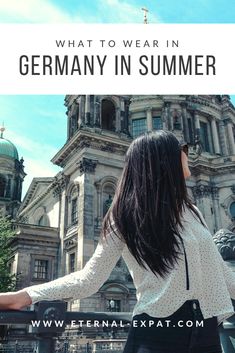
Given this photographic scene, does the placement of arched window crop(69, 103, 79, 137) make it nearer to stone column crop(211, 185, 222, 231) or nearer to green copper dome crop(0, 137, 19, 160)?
stone column crop(211, 185, 222, 231)

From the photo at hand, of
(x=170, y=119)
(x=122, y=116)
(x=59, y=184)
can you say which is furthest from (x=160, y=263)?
(x=170, y=119)

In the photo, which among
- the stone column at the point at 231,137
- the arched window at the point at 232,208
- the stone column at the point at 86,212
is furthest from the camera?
the stone column at the point at 231,137

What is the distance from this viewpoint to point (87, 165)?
2923 cm

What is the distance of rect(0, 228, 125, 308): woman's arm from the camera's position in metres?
2.00

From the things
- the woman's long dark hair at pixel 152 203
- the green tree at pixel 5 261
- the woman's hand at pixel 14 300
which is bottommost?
the woman's hand at pixel 14 300

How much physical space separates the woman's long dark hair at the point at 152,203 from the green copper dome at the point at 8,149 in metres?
52.5

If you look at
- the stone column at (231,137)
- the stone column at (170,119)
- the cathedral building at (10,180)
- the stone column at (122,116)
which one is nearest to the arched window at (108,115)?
the stone column at (122,116)

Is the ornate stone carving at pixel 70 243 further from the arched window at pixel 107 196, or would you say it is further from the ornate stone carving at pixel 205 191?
the ornate stone carving at pixel 205 191

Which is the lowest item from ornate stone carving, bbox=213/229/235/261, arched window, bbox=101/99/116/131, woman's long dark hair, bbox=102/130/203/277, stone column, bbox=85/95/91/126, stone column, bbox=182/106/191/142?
woman's long dark hair, bbox=102/130/203/277

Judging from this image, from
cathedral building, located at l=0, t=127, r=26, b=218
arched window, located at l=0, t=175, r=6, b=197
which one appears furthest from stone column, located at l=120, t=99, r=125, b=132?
arched window, located at l=0, t=175, r=6, b=197

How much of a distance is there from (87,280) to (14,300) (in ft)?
1.26

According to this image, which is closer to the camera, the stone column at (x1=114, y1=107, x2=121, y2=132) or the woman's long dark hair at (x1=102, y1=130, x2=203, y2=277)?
the woman's long dark hair at (x1=102, y1=130, x2=203, y2=277)

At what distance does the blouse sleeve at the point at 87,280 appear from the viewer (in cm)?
201

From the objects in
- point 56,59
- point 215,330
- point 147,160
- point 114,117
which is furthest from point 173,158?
point 114,117
